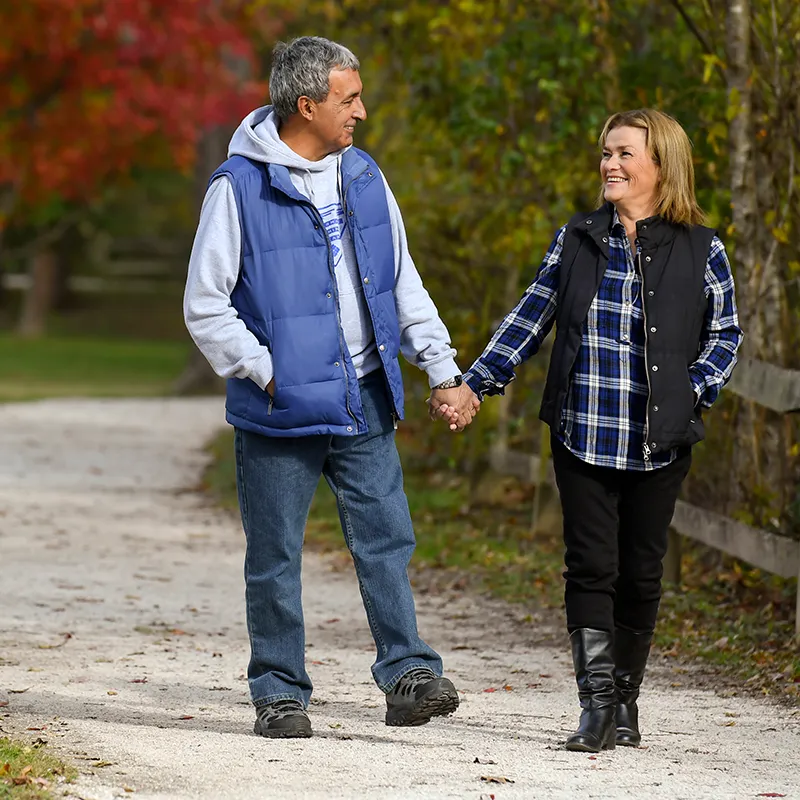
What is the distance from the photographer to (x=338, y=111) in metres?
4.90

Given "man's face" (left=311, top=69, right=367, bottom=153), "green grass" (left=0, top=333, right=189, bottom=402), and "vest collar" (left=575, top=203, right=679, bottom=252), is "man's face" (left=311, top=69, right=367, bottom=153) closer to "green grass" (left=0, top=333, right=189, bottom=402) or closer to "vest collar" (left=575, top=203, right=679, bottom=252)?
"vest collar" (left=575, top=203, right=679, bottom=252)

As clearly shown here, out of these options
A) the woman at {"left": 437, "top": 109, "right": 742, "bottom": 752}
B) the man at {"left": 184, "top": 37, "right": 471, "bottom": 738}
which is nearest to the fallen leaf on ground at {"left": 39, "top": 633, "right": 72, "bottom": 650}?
the man at {"left": 184, "top": 37, "right": 471, "bottom": 738}

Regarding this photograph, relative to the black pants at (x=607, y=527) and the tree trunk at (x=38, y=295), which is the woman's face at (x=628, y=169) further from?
the tree trunk at (x=38, y=295)

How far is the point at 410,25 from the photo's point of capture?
11.2m

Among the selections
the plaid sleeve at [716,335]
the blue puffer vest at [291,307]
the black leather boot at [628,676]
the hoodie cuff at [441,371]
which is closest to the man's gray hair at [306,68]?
the blue puffer vest at [291,307]

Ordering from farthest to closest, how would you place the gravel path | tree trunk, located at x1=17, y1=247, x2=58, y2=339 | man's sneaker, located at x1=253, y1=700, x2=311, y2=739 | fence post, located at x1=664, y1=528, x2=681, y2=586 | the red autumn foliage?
tree trunk, located at x1=17, y1=247, x2=58, y2=339, the red autumn foliage, fence post, located at x1=664, y1=528, x2=681, y2=586, man's sneaker, located at x1=253, y1=700, x2=311, y2=739, the gravel path

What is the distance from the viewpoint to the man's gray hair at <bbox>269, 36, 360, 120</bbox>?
489cm

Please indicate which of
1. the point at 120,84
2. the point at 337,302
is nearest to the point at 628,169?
the point at 337,302

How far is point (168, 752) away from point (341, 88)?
1.91 m

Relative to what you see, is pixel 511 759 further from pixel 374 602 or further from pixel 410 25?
pixel 410 25

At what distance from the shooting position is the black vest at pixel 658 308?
4832mm

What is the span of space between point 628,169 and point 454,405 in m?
0.83

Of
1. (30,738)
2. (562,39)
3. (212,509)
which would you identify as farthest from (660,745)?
(212,509)

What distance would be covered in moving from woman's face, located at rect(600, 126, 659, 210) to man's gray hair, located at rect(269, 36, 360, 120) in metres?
0.77
